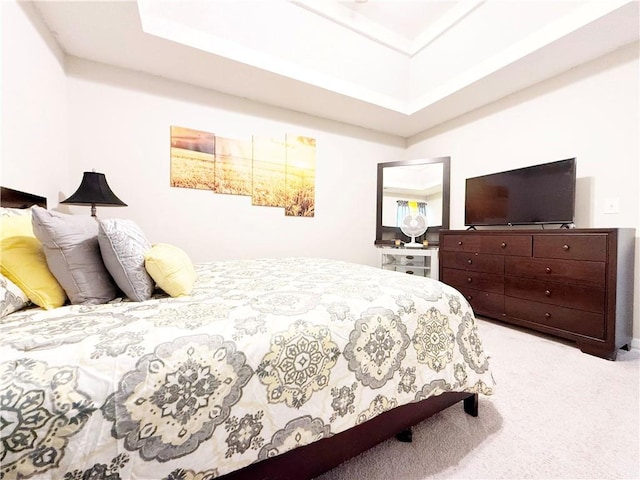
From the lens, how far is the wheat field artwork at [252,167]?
274 centimetres

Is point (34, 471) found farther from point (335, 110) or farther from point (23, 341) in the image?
point (335, 110)

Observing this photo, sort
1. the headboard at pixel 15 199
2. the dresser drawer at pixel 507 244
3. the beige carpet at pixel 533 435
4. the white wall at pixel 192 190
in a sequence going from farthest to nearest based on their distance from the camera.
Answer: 1. the white wall at pixel 192 190
2. the dresser drawer at pixel 507 244
3. the headboard at pixel 15 199
4. the beige carpet at pixel 533 435

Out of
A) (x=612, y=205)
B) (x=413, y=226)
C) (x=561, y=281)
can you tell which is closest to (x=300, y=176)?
(x=413, y=226)

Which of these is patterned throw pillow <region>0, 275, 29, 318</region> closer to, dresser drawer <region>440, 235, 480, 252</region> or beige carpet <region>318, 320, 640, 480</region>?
beige carpet <region>318, 320, 640, 480</region>

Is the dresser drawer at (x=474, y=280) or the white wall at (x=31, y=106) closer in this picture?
the white wall at (x=31, y=106)

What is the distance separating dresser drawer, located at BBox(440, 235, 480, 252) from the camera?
2.71 m

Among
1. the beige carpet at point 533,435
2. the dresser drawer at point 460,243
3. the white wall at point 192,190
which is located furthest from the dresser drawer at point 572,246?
the white wall at point 192,190

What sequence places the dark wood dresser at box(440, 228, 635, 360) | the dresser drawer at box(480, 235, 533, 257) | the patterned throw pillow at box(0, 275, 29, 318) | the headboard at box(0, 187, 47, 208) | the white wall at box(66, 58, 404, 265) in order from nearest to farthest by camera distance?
the patterned throw pillow at box(0, 275, 29, 318), the headboard at box(0, 187, 47, 208), the dark wood dresser at box(440, 228, 635, 360), the dresser drawer at box(480, 235, 533, 257), the white wall at box(66, 58, 404, 265)

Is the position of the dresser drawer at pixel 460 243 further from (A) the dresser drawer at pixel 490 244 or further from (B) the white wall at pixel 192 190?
(B) the white wall at pixel 192 190

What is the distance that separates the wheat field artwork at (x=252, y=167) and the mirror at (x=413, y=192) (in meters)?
1.06

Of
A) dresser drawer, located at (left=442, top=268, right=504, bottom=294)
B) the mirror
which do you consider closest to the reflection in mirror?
the mirror

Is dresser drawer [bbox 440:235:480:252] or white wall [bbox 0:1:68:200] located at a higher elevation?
white wall [bbox 0:1:68:200]

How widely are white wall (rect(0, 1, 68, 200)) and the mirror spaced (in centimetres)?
339

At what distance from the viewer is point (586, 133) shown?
7.73 ft
